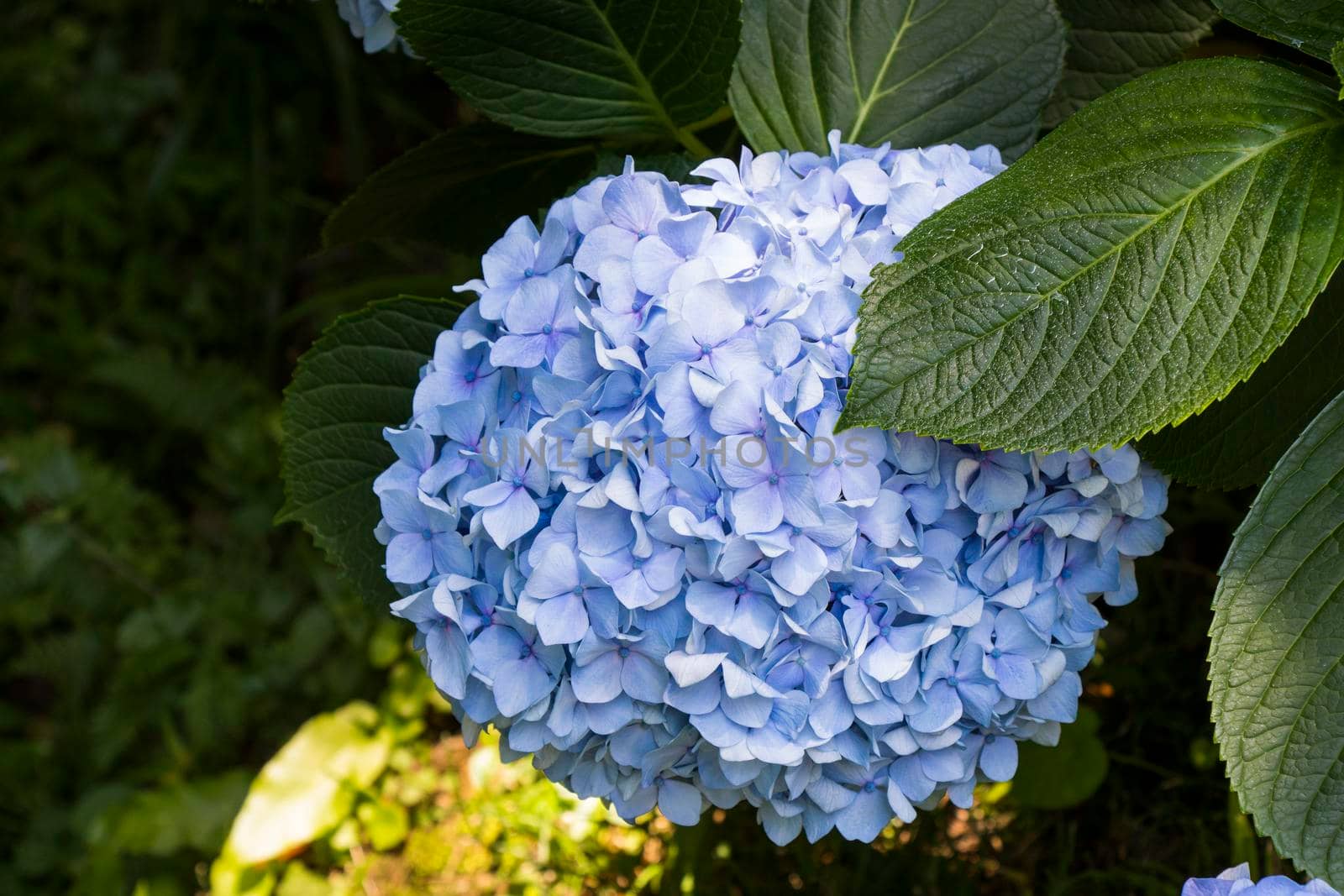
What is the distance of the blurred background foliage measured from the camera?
1.50 m

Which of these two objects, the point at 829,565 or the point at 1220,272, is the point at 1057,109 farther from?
the point at 829,565

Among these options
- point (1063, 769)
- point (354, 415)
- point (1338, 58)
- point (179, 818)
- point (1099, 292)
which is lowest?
point (179, 818)

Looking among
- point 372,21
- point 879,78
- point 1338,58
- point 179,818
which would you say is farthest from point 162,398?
point 1338,58

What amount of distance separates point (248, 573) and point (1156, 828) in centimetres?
162

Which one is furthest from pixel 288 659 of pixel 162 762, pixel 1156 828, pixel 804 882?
pixel 1156 828

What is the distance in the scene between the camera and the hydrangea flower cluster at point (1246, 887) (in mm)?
820

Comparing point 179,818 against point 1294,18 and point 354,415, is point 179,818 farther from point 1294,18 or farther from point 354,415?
point 1294,18

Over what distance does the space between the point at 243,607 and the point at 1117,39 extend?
1.67 metres

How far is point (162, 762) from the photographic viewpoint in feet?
6.41

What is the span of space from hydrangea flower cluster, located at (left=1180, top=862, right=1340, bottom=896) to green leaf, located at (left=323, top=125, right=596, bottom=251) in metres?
0.87

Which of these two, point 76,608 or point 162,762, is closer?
point 162,762

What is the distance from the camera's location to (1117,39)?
1.16 meters

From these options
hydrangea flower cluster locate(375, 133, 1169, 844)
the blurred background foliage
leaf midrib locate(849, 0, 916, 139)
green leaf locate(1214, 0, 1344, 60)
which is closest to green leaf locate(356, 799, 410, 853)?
the blurred background foliage

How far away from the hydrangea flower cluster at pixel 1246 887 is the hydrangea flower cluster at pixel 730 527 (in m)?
0.15
